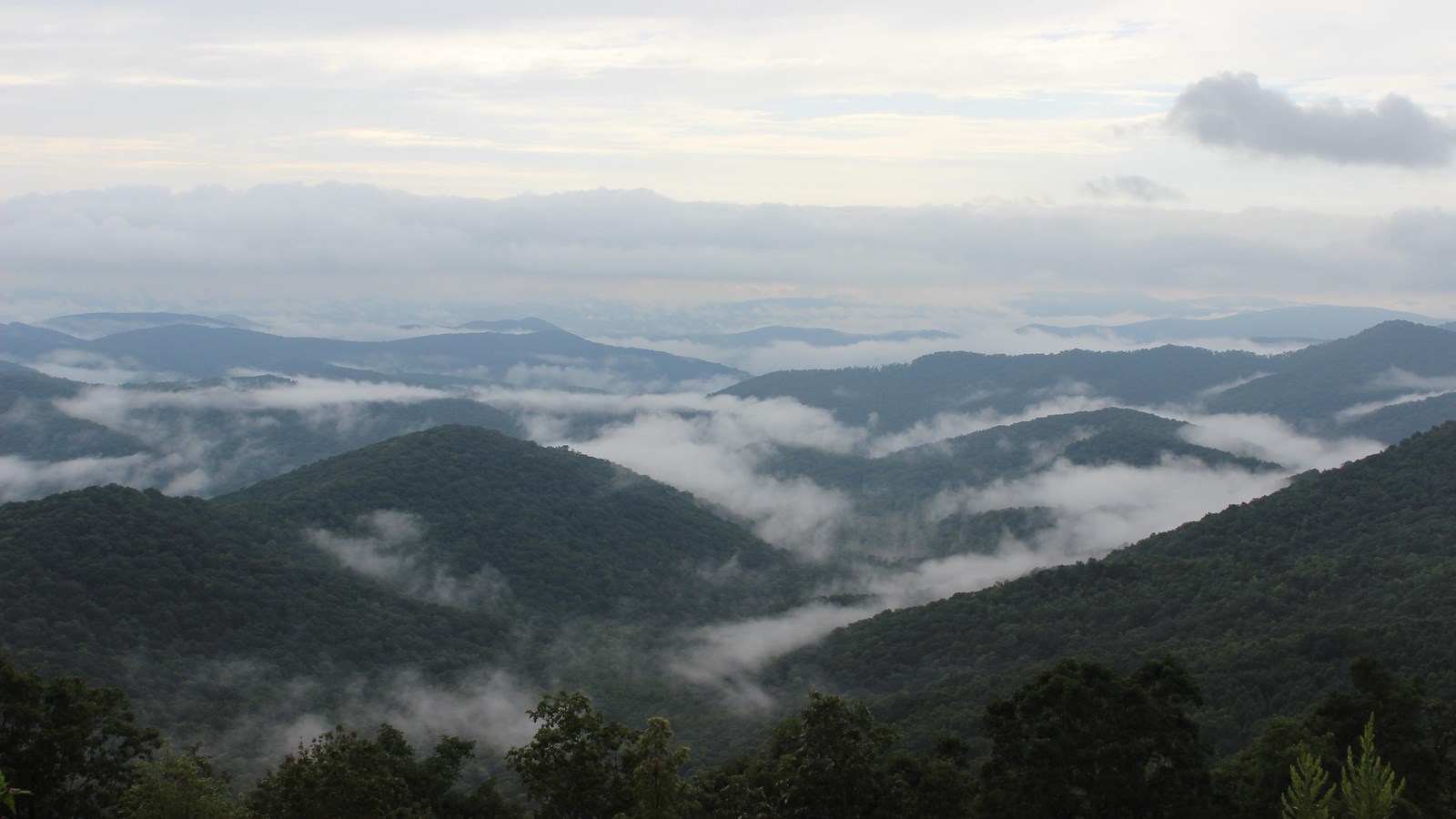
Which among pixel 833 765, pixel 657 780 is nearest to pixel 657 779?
pixel 657 780

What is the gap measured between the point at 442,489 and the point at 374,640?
1841 inches

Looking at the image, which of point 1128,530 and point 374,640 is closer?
point 374,640

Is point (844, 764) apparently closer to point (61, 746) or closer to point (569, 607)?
point (61, 746)

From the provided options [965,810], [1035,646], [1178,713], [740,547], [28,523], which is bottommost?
[740,547]

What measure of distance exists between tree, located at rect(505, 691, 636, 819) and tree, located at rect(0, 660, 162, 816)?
14.3m

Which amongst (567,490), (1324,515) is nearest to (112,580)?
(567,490)

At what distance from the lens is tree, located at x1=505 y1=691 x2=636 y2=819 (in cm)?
3384

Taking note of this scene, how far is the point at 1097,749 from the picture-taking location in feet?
118

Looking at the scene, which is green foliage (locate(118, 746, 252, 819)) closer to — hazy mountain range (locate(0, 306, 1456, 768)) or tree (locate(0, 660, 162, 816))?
tree (locate(0, 660, 162, 816))

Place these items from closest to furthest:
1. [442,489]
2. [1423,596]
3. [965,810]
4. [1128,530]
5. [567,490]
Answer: [965,810] → [1423,596] → [442,489] → [567,490] → [1128,530]

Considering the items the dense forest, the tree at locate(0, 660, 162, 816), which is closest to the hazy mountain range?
the dense forest

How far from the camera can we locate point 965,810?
36.6 metres

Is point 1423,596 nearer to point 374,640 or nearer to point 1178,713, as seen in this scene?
point 1178,713

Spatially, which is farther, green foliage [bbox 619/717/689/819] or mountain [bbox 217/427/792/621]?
mountain [bbox 217/427/792/621]
